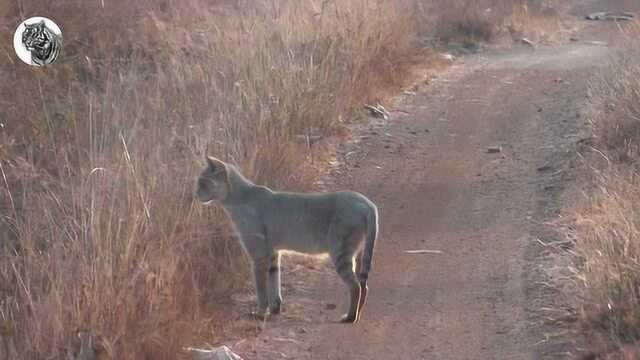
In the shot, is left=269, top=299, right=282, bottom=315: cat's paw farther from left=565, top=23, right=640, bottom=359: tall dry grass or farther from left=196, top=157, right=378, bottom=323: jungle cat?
left=565, top=23, right=640, bottom=359: tall dry grass

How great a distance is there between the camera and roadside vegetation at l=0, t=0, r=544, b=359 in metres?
5.75

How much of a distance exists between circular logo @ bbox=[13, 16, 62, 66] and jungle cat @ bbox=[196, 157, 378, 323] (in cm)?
204

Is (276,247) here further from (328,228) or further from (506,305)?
(506,305)

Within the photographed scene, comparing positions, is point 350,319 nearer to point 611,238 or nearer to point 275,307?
point 275,307

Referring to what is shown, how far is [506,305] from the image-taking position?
711 cm

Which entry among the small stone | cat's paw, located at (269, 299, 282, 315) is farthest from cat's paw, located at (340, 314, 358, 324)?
cat's paw, located at (269, 299, 282, 315)

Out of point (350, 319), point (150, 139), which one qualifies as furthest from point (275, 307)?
point (150, 139)

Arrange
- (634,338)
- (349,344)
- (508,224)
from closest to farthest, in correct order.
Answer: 1. (634,338)
2. (349,344)
3. (508,224)

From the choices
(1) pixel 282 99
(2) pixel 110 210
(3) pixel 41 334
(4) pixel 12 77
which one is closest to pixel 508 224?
(1) pixel 282 99

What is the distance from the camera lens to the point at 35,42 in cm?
855

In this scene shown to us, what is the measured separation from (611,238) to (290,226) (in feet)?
6.61

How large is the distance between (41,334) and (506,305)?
313 cm

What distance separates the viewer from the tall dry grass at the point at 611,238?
598 centimetres

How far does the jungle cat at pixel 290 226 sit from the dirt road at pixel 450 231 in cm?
26
